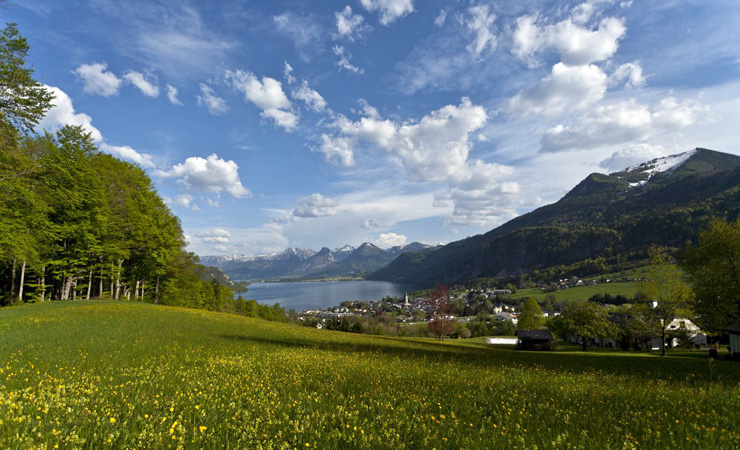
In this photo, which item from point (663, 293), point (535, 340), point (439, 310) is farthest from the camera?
point (535, 340)

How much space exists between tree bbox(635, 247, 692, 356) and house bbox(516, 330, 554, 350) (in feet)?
93.6

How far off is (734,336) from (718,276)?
28.2 ft

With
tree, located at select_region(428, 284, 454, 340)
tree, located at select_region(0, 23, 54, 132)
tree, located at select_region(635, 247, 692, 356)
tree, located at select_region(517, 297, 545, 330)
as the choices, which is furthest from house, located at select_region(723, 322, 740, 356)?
tree, located at select_region(0, 23, 54, 132)

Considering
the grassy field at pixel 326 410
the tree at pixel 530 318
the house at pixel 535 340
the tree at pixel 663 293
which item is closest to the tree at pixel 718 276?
the tree at pixel 663 293

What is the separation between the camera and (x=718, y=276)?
32031mm

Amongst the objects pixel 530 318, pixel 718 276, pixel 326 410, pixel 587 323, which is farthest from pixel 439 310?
pixel 326 410

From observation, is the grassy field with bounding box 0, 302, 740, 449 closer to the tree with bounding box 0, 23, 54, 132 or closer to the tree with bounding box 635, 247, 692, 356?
the tree with bounding box 0, 23, 54, 132

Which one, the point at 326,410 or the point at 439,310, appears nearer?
the point at 326,410

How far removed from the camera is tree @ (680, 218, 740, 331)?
3175cm

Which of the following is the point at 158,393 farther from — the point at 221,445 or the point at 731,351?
the point at 731,351

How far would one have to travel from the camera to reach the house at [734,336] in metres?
33.7

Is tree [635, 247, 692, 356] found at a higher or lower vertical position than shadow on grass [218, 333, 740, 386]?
higher

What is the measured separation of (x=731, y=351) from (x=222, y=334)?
52.1 m

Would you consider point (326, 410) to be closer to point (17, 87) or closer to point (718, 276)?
point (17, 87)
